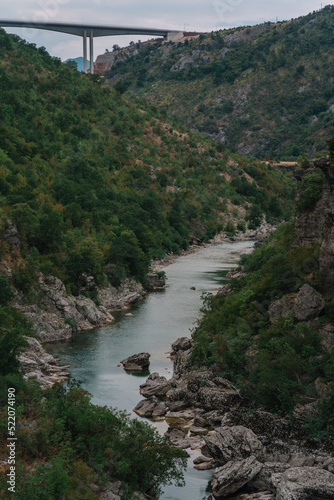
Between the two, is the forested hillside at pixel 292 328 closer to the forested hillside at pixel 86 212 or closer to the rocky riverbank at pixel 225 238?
the forested hillside at pixel 86 212

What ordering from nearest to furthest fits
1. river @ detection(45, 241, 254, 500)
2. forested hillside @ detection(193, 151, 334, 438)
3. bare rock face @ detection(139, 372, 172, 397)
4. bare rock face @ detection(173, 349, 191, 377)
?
forested hillside @ detection(193, 151, 334, 438) < river @ detection(45, 241, 254, 500) < bare rock face @ detection(139, 372, 172, 397) < bare rock face @ detection(173, 349, 191, 377)

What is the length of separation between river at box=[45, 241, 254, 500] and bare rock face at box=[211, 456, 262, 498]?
0.66 meters

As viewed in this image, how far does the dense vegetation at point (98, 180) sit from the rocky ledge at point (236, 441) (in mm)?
14932

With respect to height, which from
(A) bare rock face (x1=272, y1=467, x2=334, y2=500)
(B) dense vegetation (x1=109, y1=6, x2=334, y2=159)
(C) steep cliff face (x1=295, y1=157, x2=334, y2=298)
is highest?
(B) dense vegetation (x1=109, y1=6, x2=334, y2=159)

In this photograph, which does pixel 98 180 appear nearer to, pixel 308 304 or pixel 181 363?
pixel 181 363

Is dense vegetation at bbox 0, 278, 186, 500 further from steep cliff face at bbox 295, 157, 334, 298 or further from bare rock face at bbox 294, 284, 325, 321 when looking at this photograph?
steep cliff face at bbox 295, 157, 334, 298

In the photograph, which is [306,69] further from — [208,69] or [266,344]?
[266,344]

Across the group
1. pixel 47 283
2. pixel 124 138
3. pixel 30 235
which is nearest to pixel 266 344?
pixel 47 283

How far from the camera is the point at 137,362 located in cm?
3747

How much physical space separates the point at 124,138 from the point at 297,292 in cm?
6206

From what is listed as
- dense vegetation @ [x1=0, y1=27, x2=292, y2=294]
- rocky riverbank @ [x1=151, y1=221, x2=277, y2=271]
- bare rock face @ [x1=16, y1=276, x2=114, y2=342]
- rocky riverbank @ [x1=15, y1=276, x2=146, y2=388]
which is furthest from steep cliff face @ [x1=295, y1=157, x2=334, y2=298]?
rocky riverbank @ [x1=151, y1=221, x2=277, y2=271]

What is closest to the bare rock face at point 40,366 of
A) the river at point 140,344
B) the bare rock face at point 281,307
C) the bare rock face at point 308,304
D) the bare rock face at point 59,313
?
the river at point 140,344

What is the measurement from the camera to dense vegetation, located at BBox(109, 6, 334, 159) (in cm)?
14725

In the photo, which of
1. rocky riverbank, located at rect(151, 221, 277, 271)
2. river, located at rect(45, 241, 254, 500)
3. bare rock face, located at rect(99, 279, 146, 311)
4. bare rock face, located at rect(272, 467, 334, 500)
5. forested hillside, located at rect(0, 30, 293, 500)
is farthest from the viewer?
rocky riverbank, located at rect(151, 221, 277, 271)
